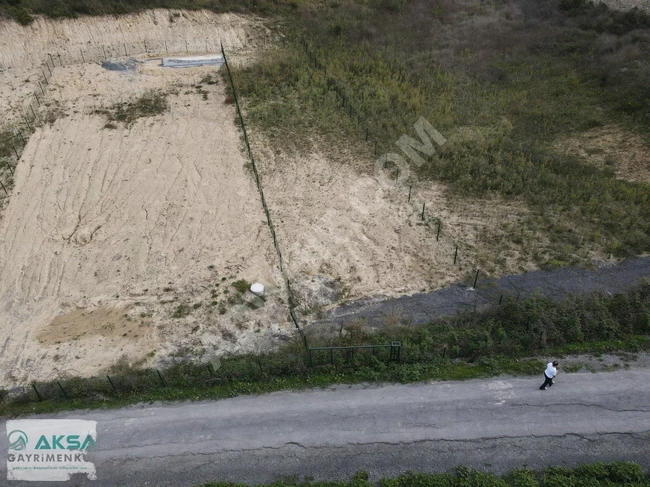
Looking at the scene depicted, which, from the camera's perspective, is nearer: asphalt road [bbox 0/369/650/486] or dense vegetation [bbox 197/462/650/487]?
dense vegetation [bbox 197/462/650/487]

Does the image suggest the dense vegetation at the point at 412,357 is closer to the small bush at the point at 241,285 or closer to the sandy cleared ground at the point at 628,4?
the small bush at the point at 241,285

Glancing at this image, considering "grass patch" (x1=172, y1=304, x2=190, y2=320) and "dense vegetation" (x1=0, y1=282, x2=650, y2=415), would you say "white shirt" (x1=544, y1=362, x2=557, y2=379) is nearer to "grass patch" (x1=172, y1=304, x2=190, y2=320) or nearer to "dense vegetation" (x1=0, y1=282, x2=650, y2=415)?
"dense vegetation" (x1=0, y1=282, x2=650, y2=415)

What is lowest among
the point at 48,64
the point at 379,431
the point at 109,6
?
the point at 379,431

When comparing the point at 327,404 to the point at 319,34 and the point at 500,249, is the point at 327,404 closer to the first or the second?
the point at 500,249

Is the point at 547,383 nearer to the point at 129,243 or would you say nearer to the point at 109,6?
the point at 129,243

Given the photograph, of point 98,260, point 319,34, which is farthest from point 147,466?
point 319,34
